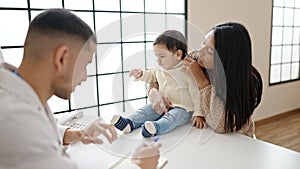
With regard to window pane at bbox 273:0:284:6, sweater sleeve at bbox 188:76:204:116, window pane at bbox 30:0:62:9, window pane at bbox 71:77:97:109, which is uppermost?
window pane at bbox 273:0:284:6

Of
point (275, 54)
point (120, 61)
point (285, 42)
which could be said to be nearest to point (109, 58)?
point (120, 61)

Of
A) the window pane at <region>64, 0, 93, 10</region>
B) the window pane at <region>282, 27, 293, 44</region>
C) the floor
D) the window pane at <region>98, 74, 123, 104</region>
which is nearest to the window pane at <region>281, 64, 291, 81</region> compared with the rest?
the window pane at <region>282, 27, 293, 44</region>

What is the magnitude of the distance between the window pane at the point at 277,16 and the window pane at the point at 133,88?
2.66 meters

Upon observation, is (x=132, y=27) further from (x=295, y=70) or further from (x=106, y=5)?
(x=295, y=70)

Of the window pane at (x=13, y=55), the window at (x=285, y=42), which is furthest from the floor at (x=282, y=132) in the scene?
the window pane at (x=13, y=55)

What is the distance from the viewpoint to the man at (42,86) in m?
0.47

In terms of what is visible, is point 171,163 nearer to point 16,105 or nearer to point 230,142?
point 230,142

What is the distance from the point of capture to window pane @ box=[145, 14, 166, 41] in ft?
2.81

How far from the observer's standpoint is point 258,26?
2.92 metres

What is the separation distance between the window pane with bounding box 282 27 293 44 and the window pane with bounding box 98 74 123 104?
3.04 meters

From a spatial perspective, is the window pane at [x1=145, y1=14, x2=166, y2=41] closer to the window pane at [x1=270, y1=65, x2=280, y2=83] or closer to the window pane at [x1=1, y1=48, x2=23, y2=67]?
the window pane at [x1=1, y1=48, x2=23, y2=67]

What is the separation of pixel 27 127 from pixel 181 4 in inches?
75.0

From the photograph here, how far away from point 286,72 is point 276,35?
0.56 meters

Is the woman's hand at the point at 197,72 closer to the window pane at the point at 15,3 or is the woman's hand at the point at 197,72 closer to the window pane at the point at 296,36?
the window pane at the point at 15,3
